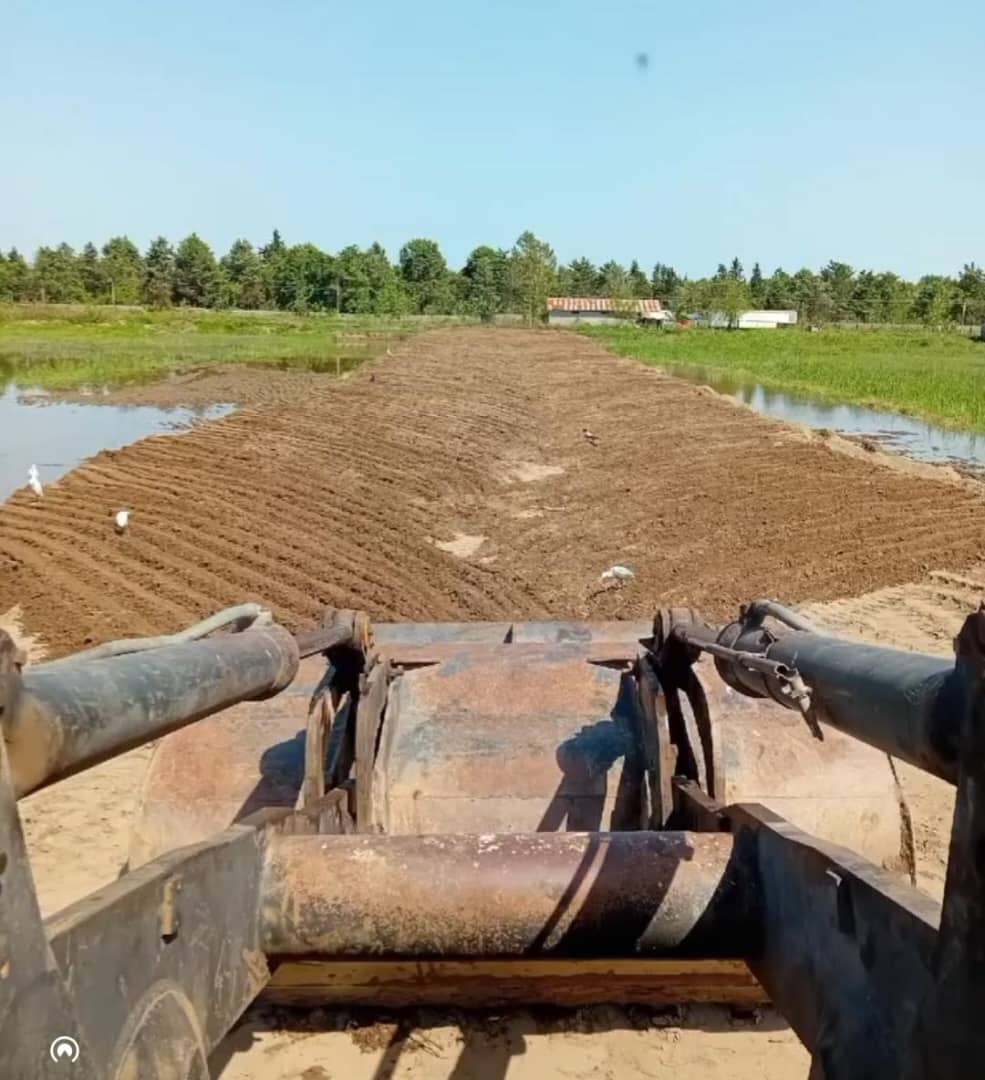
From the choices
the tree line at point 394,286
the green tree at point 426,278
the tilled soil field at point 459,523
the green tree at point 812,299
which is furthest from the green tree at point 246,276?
the tilled soil field at point 459,523

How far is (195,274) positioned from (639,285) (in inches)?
1841

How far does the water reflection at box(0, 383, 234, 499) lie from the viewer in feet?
64.7

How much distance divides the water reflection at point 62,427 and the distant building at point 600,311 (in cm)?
7312

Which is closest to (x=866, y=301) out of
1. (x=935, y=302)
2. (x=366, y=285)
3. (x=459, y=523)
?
(x=935, y=302)

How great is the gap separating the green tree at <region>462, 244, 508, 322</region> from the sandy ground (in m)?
85.0

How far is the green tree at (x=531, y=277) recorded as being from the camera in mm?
Result: 98188

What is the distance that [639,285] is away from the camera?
4596 inches

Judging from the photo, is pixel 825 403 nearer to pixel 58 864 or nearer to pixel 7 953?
pixel 58 864

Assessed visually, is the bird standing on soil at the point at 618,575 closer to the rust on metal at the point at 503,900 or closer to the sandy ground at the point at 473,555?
the sandy ground at the point at 473,555

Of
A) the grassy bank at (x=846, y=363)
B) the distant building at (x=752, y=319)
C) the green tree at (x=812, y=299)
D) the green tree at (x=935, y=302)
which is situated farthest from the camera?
the green tree at (x=812, y=299)

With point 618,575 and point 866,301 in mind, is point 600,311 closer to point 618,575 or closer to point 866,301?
point 866,301

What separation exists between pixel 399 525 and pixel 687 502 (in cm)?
428

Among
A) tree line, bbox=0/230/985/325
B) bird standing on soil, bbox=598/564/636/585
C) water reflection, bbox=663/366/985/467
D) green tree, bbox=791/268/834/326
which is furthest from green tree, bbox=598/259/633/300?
bird standing on soil, bbox=598/564/636/585

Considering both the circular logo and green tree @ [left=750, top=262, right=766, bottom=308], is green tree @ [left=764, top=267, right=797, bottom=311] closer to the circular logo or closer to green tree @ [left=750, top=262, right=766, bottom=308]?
green tree @ [left=750, top=262, right=766, bottom=308]
